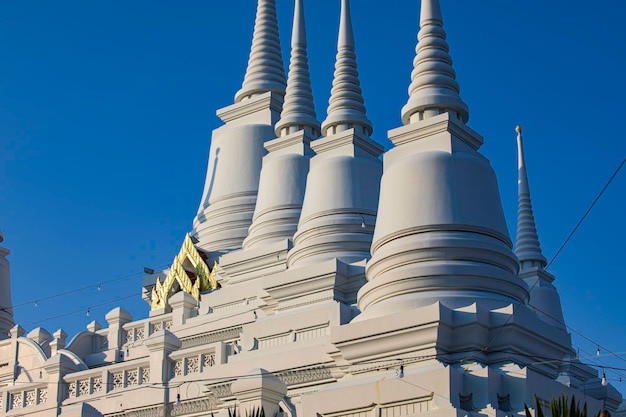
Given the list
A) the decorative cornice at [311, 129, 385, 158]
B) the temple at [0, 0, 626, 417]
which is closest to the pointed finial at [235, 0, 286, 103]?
the temple at [0, 0, 626, 417]

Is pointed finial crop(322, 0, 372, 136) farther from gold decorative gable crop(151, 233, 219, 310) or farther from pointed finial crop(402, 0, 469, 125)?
gold decorative gable crop(151, 233, 219, 310)

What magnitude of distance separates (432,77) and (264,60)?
38.0 ft

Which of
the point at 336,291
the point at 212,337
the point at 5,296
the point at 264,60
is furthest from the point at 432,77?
the point at 5,296

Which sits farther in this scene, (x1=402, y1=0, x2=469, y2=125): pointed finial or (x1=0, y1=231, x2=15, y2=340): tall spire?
(x1=0, y1=231, x2=15, y2=340): tall spire

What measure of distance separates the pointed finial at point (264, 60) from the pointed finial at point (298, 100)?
2187mm

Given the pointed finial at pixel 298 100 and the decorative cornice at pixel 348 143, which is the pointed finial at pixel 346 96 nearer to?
the decorative cornice at pixel 348 143

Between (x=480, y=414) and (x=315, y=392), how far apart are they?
371 cm

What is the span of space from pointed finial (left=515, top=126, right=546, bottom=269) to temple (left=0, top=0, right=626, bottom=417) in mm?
61

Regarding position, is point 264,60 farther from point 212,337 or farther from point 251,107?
point 212,337

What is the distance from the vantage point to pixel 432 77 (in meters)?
25.5

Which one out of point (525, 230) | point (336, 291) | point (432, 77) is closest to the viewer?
point (432, 77)

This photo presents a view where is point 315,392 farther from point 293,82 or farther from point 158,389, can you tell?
point 293,82

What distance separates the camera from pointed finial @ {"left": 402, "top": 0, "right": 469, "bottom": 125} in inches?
987

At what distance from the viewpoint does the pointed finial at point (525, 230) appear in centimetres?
3312
